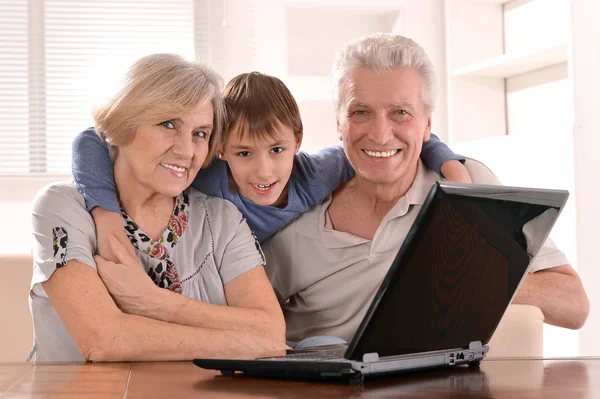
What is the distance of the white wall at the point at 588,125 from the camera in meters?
2.99

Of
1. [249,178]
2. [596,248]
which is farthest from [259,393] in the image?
[596,248]

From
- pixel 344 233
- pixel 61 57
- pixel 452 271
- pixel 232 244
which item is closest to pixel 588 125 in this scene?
pixel 344 233

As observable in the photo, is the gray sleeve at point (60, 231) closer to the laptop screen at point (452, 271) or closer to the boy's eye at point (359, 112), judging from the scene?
the boy's eye at point (359, 112)

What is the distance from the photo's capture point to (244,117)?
1829 mm

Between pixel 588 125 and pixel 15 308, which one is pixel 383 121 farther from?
pixel 588 125

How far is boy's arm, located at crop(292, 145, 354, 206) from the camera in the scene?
1924mm

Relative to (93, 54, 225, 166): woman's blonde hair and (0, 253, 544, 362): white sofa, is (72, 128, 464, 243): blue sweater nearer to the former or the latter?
(93, 54, 225, 166): woman's blonde hair

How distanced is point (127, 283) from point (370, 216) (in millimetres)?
674

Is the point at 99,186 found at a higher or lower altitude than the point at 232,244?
higher

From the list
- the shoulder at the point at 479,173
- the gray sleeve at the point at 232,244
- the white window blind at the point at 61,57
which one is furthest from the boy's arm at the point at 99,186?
the white window blind at the point at 61,57

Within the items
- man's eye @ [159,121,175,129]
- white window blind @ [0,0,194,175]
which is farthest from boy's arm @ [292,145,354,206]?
white window blind @ [0,0,194,175]

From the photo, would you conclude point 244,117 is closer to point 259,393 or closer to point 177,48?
point 259,393

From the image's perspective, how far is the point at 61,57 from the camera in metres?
4.38

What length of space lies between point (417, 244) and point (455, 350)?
299mm
